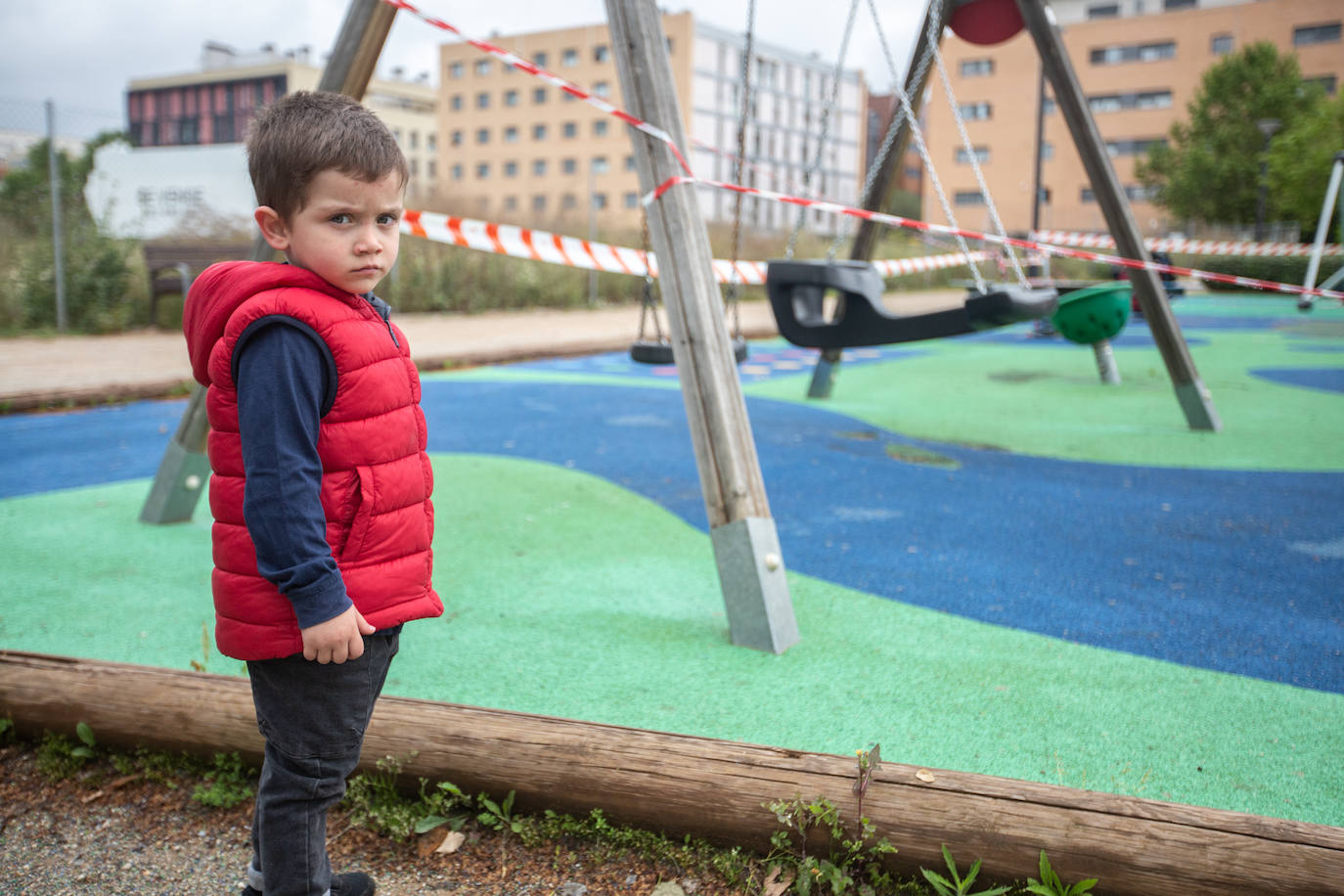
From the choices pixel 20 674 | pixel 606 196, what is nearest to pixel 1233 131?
pixel 606 196

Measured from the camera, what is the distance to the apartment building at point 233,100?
70.3 meters

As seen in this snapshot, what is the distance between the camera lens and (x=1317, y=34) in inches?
1767

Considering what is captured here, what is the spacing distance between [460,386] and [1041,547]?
17.5 feet

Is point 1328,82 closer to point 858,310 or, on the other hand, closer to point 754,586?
point 858,310

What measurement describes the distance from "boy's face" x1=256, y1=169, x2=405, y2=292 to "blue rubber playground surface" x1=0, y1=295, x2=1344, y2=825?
124 centimetres

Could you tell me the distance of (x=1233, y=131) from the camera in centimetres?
4100

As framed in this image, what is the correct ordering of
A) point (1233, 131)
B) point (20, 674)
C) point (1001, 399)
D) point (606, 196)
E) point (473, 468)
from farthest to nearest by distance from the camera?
1. point (606, 196)
2. point (1233, 131)
3. point (1001, 399)
4. point (473, 468)
5. point (20, 674)

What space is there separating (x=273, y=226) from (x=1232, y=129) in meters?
48.1

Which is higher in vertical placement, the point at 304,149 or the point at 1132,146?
the point at 1132,146

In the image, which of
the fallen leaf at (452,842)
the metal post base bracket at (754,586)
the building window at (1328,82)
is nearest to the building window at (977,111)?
the building window at (1328,82)

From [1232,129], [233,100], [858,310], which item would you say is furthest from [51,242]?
[233,100]

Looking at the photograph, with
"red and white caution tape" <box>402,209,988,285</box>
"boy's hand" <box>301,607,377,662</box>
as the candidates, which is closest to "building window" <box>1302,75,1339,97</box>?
"red and white caution tape" <box>402,209,988,285</box>

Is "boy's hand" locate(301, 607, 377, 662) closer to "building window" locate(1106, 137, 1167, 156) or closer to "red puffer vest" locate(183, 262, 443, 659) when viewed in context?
"red puffer vest" locate(183, 262, 443, 659)

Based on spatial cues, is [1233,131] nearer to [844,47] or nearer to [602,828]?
[844,47]
